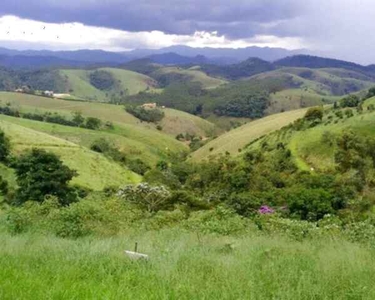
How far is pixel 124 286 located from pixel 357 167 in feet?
180

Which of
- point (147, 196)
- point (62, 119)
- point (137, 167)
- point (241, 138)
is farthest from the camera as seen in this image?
point (62, 119)

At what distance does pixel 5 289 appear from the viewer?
18.8 feet

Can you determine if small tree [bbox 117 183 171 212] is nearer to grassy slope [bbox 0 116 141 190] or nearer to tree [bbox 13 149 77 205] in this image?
tree [bbox 13 149 77 205]

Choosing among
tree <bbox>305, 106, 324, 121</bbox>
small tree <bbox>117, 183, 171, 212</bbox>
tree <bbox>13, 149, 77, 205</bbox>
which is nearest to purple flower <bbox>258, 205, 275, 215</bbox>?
small tree <bbox>117, 183, 171, 212</bbox>

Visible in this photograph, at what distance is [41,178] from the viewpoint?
4634cm

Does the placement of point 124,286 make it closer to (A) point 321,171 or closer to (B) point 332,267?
(B) point 332,267

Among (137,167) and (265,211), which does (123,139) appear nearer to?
(137,167)

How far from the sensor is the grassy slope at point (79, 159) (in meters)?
73.1

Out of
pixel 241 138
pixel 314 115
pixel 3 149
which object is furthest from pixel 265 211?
pixel 241 138

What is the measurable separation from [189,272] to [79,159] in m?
75.6

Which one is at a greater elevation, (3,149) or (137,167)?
(3,149)

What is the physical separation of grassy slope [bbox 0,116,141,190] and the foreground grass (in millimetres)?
60028

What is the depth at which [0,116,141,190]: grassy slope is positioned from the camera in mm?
73125

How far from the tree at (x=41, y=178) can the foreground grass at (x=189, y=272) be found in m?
38.0
